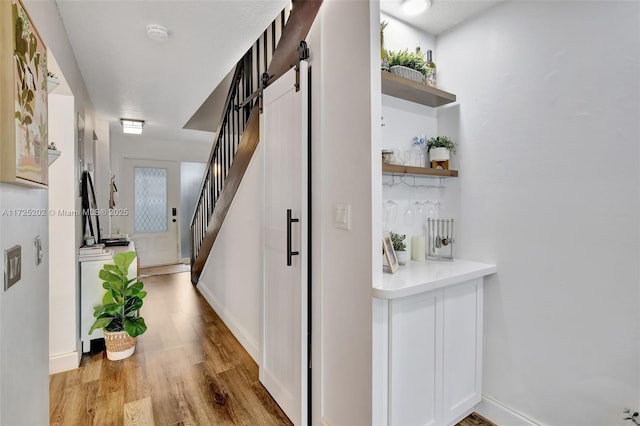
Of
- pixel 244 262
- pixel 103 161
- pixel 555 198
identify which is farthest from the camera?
pixel 103 161

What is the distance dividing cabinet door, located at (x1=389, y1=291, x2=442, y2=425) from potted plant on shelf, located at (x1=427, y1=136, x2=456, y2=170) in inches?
33.5

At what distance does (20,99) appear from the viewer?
1009 millimetres

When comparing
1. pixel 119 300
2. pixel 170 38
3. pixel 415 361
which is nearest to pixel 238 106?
pixel 170 38

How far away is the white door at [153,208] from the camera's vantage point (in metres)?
5.86

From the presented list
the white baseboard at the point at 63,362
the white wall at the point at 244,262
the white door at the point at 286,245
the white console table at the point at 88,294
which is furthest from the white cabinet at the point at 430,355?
the white console table at the point at 88,294

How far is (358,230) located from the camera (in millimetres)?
1410

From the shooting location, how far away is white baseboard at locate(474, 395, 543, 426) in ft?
5.57

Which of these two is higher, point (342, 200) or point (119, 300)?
point (342, 200)

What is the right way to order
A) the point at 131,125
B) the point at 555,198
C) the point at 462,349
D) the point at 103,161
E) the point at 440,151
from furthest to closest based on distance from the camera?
the point at 103,161 < the point at 131,125 < the point at 440,151 < the point at 462,349 < the point at 555,198

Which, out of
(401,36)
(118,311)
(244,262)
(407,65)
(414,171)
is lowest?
(118,311)

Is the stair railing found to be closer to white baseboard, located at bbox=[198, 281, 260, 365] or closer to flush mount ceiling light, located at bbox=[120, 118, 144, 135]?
white baseboard, located at bbox=[198, 281, 260, 365]

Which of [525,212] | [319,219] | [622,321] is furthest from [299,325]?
[622,321]

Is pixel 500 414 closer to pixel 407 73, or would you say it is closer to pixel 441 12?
pixel 407 73

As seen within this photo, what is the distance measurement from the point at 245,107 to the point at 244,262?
136 centimetres
